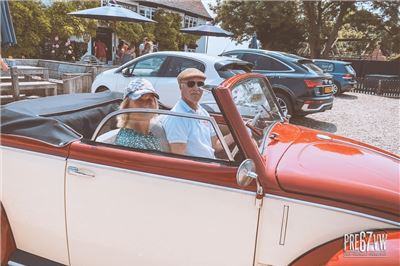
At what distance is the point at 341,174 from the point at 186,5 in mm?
29780

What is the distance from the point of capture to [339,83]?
15828mm

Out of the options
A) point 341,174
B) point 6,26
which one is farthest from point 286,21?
point 341,174

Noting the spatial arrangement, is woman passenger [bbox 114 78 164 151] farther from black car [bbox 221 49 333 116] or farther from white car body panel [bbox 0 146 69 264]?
black car [bbox 221 49 333 116]

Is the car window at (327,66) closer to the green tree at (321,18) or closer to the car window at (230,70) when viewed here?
the car window at (230,70)

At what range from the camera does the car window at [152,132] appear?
2.34 m

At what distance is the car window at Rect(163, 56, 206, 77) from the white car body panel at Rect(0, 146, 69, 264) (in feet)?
16.8

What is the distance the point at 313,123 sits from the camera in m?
8.90

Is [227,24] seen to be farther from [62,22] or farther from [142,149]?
[142,149]

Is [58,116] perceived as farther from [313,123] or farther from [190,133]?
[313,123]

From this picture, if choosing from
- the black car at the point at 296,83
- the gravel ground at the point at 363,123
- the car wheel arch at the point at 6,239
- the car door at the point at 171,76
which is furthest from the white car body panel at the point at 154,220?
the black car at the point at 296,83

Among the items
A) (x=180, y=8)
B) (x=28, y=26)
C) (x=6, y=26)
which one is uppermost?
(x=180, y=8)

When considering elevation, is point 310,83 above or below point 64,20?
below

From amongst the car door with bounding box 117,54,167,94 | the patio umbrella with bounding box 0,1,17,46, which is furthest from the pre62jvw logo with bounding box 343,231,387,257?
the car door with bounding box 117,54,167,94

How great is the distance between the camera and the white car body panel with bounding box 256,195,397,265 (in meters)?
1.82
